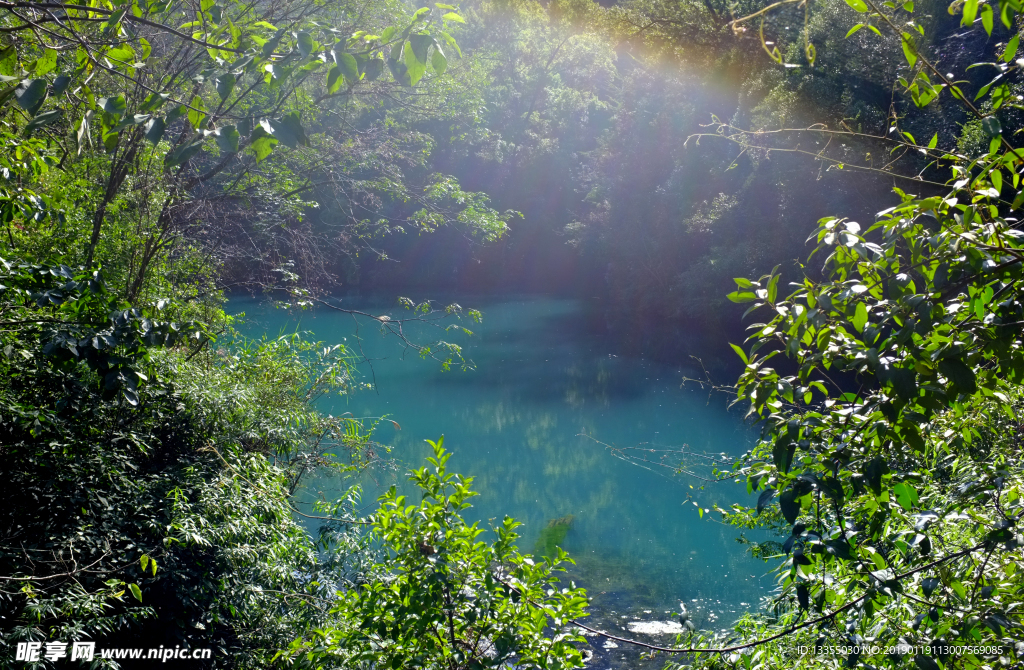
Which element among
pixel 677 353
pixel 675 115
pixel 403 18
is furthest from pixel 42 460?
pixel 675 115

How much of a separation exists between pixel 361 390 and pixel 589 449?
138 inches

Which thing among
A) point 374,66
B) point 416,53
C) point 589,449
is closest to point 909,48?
point 416,53

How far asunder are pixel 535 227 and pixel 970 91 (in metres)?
14.5

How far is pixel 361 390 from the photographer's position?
1060cm

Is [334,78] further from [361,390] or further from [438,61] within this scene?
[361,390]

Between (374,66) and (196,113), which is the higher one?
(374,66)

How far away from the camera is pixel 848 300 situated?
1219mm

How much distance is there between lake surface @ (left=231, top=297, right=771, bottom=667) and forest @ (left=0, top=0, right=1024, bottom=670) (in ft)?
1.08

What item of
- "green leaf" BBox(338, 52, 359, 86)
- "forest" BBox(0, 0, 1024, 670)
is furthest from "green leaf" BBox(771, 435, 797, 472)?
"green leaf" BBox(338, 52, 359, 86)

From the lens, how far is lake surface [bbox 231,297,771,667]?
6.05 m

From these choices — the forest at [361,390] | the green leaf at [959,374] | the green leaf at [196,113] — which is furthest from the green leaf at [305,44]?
the green leaf at [959,374]

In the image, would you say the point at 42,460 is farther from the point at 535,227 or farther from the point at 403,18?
the point at 535,227

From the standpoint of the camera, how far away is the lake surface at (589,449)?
238 inches

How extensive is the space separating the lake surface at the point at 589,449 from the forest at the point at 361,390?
1.08ft
